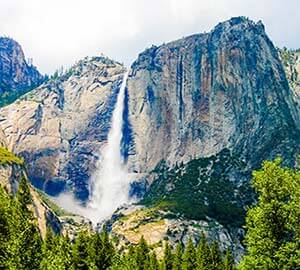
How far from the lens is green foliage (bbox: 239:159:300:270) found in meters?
46.6

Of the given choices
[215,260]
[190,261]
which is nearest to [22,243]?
[215,260]

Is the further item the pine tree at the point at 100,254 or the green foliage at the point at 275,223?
the pine tree at the point at 100,254

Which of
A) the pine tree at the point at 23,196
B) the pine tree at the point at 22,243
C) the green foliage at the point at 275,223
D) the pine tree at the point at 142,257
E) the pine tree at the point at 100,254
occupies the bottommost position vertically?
the green foliage at the point at 275,223

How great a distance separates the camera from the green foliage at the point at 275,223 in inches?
1836

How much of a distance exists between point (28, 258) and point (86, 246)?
31.2 metres

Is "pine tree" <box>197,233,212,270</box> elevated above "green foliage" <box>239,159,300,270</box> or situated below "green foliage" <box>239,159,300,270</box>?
above

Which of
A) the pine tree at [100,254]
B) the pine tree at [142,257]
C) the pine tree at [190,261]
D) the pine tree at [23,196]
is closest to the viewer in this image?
the pine tree at [23,196]

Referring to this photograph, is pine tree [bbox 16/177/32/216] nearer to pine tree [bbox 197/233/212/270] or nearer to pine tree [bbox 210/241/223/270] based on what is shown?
pine tree [bbox 197/233/212/270]

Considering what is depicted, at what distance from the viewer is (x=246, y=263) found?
48.5 m

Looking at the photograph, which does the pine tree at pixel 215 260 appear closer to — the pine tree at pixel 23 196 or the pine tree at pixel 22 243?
the pine tree at pixel 23 196

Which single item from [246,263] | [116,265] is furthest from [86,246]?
[246,263]

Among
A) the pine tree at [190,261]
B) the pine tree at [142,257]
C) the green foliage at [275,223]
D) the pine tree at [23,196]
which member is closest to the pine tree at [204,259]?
the pine tree at [190,261]

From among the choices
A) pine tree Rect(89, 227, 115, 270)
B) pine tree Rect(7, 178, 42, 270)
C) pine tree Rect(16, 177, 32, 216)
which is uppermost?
pine tree Rect(16, 177, 32, 216)

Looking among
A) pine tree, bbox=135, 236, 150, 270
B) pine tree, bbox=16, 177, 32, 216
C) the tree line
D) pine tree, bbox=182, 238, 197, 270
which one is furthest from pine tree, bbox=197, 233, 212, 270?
pine tree, bbox=16, 177, 32, 216
